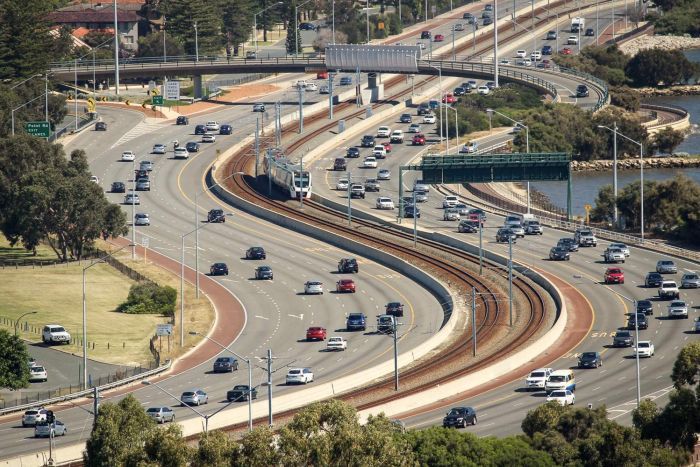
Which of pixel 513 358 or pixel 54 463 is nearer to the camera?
pixel 54 463

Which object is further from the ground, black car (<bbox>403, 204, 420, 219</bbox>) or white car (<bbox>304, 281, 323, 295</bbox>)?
black car (<bbox>403, 204, 420, 219</bbox>)

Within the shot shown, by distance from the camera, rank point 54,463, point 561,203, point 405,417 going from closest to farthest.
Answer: point 54,463
point 405,417
point 561,203

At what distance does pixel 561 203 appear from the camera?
191 metres

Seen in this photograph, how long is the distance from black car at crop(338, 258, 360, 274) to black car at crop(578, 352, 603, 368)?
131ft

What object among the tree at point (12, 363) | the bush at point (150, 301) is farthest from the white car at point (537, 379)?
the bush at point (150, 301)

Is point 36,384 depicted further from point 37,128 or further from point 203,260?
point 37,128

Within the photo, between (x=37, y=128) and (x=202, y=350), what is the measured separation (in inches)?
2571

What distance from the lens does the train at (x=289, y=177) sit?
176m

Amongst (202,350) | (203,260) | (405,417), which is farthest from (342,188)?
(405,417)

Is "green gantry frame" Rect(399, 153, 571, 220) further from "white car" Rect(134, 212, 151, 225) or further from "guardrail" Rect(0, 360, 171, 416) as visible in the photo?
"guardrail" Rect(0, 360, 171, 416)

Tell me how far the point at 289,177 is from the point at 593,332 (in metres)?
59.3

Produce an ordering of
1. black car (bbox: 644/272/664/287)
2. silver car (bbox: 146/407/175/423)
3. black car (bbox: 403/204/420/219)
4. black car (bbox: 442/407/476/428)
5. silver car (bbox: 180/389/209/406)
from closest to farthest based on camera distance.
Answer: black car (bbox: 442/407/476/428), silver car (bbox: 146/407/175/423), silver car (bbox: 180/389/209/406), black car (bbox: 644/272/664/287), black car (bbox: 403/204/420/219)

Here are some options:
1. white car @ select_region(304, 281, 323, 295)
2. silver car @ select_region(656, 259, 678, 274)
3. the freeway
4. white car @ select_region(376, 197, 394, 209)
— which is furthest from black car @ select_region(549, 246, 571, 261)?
white car @ select_region(376, 197, 394, 209)

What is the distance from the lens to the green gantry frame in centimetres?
17125
